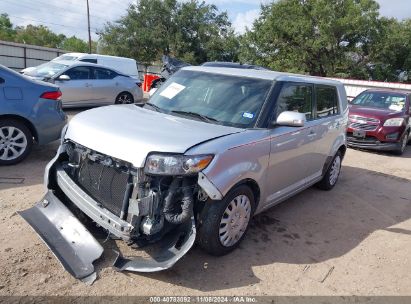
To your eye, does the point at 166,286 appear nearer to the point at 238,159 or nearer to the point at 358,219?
the point at 238,159

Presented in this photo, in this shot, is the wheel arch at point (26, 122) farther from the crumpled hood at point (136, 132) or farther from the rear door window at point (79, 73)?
the rear door window at point (79, 73)

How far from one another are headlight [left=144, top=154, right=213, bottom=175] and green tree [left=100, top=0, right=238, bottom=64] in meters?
36.7

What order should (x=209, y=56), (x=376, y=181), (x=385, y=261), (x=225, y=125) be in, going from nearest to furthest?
(x=225, y=125) < (x=385, y=261) < (x=376, y=181) < (x=209, y=56)

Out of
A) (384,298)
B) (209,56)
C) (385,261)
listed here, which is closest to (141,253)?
(384,298)

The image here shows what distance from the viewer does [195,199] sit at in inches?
141

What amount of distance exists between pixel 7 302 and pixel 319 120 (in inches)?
→ 167

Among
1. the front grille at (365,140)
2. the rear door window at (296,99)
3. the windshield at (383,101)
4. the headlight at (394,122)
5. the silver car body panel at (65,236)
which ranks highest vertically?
the rear door window at (296,99)

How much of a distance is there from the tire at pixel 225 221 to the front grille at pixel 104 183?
770 mm

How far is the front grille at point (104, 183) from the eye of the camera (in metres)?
3.54

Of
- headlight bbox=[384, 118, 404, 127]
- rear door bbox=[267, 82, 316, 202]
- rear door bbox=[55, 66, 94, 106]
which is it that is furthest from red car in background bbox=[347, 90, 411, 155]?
rear door bbox=[55, 66, 94, 106]

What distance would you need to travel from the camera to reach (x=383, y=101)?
1133 cm

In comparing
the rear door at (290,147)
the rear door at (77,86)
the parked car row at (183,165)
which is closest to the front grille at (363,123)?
the parked car row at (183,165)

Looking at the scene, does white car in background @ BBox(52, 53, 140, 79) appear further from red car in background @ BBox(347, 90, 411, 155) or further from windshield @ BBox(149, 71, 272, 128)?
windshield @ BBox(149, 71, 272, 128)

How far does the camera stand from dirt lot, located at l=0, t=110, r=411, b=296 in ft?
11.1
